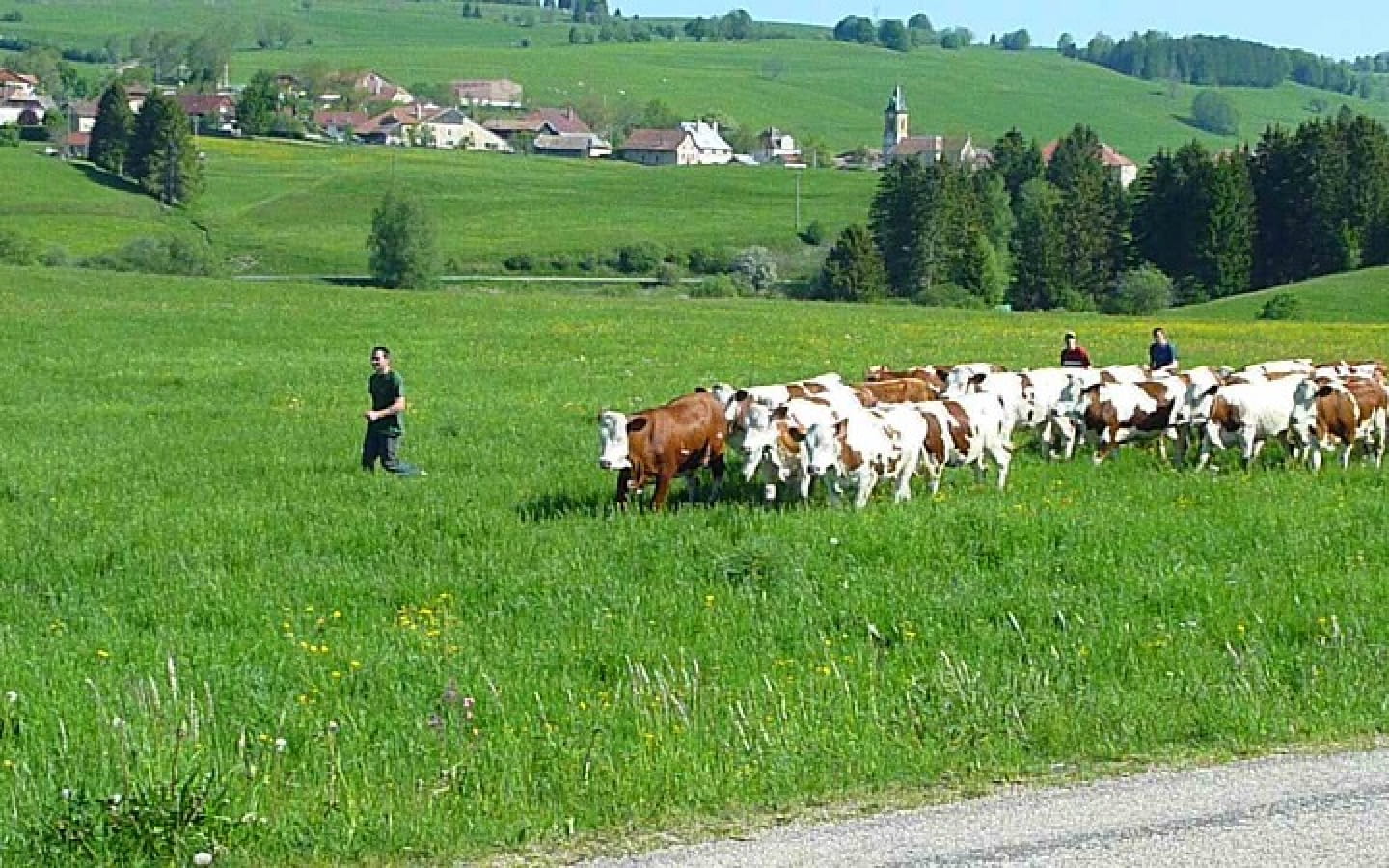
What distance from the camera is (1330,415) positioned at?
2528cm

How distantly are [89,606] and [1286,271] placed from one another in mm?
97945

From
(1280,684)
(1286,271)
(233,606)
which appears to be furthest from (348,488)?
(1286,271)

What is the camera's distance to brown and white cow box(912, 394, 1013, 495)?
22.5 metres

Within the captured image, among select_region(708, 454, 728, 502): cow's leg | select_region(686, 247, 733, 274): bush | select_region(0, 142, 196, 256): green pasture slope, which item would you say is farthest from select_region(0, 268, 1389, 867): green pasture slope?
select_region(686, 247, 733, 274): bush

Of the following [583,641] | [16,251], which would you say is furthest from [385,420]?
[16,251]

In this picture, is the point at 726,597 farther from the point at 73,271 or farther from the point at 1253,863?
the point at 73,271

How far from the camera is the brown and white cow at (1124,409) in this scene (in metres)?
25.8

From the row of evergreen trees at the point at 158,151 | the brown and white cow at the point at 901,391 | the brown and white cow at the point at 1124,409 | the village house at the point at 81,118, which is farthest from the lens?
the village house at the point at 81,118

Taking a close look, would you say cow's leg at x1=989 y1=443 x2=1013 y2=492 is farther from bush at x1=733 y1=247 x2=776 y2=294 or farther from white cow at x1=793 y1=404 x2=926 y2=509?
bush at x1=733 y1=247 x2=776 y2=294

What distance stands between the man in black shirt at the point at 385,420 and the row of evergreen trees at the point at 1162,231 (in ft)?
250

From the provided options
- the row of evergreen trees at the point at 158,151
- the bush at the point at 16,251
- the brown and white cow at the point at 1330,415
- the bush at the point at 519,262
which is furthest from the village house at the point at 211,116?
the brown and white cow at the point at 1330,415

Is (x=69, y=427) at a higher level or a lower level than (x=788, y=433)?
lower

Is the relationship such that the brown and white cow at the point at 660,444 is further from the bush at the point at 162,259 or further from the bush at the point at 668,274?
the bush at the point at 668,274

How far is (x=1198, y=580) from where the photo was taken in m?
16.5
